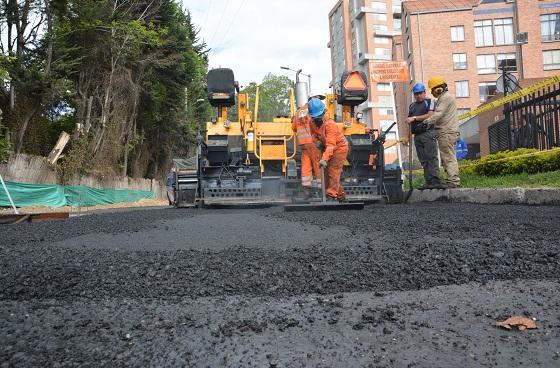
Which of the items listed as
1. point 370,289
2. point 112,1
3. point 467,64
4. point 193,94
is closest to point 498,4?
point 467,64

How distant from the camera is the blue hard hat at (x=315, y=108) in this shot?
712 cm

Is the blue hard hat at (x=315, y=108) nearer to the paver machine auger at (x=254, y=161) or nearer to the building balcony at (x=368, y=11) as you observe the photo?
the paver machine auger at (x=254, y=161)

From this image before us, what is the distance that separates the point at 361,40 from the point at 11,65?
4266cm

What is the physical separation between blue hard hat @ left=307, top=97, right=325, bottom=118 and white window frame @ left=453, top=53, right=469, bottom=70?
3323cm

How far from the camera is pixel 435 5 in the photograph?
37125 millimetres

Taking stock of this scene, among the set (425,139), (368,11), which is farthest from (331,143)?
(368,11)

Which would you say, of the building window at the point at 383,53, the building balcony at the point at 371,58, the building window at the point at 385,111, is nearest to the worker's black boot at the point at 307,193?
the building window at the point at 385,111

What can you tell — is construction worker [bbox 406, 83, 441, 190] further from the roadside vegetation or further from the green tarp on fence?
the green tarp on fence

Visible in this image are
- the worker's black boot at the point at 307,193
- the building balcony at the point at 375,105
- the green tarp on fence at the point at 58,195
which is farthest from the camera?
the building balcony at the point at 375,105

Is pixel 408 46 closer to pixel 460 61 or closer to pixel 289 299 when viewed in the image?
pixel 460 61

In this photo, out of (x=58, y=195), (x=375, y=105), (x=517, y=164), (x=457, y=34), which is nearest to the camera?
(x=517, y=164)

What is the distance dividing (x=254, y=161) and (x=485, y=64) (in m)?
33.9

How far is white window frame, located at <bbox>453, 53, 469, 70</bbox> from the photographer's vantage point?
36.4 m

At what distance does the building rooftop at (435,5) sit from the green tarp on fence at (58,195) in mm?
27280
